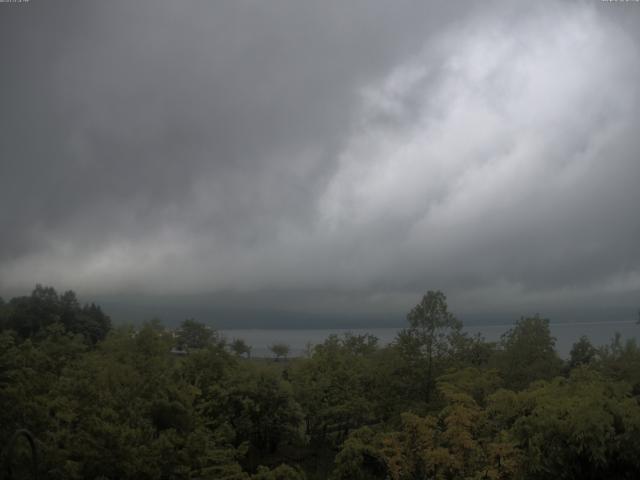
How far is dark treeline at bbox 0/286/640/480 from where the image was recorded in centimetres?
1606

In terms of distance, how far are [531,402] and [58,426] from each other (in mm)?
15960

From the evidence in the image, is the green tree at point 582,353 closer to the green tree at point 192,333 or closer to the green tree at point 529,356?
the green tree at point 529,356

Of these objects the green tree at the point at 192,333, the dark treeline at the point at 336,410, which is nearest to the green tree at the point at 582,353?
the dark treeline at the point at 336,410

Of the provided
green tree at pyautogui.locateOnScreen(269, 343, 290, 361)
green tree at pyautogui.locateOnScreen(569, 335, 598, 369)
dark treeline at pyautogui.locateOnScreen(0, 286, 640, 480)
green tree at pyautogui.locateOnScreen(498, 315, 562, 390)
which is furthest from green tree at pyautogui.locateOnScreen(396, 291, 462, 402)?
green tree at pyautogui.locateOnScreen(269, 343, 290, 361)

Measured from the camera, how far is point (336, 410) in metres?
29.5

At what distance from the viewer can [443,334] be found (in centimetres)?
2930

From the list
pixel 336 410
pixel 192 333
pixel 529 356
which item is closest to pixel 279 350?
pixel 192 333

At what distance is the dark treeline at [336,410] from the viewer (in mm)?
16062

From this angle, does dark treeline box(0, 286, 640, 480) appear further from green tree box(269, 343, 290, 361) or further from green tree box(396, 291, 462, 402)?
green tree box(269, 343, 290, 361)

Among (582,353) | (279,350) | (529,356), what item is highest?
(529,356)

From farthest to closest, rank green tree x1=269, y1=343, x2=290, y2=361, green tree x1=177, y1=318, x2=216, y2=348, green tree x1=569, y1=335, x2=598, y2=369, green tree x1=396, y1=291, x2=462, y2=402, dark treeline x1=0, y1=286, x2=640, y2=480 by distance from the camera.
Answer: green tree x1=269, y1=343, x2=290, y2=361 < green tree x1=177, y1=318, x2=216, y2=348 < green tree x1=569, y1=335, x2=598, y2=369 < green tree x1=396, y1=291, x2=462, y2=402 < dark treeline x1=0, y1=286, x2=640, y2=480

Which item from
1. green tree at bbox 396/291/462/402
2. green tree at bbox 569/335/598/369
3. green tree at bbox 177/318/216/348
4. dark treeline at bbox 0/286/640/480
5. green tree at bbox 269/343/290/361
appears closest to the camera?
dark treeline at bbox 0/286/640/480

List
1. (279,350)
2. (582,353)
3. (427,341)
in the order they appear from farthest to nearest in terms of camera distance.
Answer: (279,350)
(582,353)
(427,341)

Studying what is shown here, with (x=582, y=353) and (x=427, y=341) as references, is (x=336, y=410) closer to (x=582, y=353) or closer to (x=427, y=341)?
(x=427, y=341)
